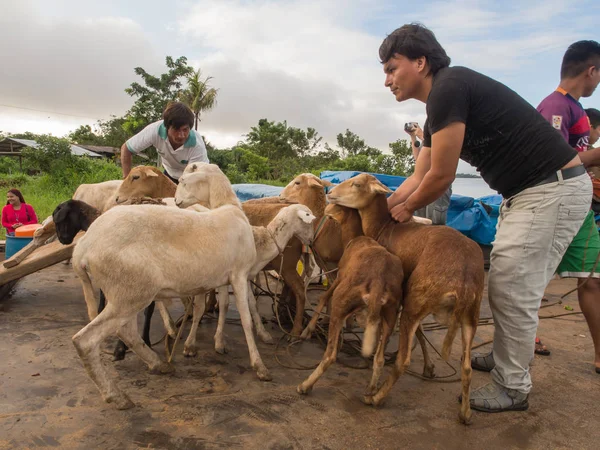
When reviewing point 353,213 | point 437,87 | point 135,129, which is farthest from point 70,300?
point 135,129

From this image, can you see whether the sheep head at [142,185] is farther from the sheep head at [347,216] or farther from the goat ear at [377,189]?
the goat ear at [377,189]

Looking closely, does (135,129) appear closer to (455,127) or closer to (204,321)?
(204,321)

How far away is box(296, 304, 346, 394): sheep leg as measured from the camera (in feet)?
9.82

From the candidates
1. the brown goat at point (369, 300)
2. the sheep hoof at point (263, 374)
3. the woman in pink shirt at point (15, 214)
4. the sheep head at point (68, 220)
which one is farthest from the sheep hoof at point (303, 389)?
the woman in pink shirt at point (15, 214)

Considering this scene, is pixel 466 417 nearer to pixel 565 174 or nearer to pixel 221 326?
pixel 565 174

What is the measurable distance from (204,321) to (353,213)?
2205 mm

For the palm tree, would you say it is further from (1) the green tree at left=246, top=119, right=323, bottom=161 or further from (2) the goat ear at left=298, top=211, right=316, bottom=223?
(2) the goat ear at left=298, top=211, right=316, bottom=223

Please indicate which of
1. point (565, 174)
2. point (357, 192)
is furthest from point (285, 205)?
point (565, 174)

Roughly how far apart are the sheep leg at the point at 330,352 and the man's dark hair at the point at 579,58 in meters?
3.14

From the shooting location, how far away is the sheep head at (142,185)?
4582mm

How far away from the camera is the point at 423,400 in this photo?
3.14 meters

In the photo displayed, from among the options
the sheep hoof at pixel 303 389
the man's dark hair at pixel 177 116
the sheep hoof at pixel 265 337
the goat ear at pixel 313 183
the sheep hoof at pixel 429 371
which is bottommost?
the sheep hoof at pixel 429 371

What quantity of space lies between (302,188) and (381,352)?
284 centimetres

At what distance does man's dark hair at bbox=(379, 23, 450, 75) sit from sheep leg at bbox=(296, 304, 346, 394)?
1.99 meters
